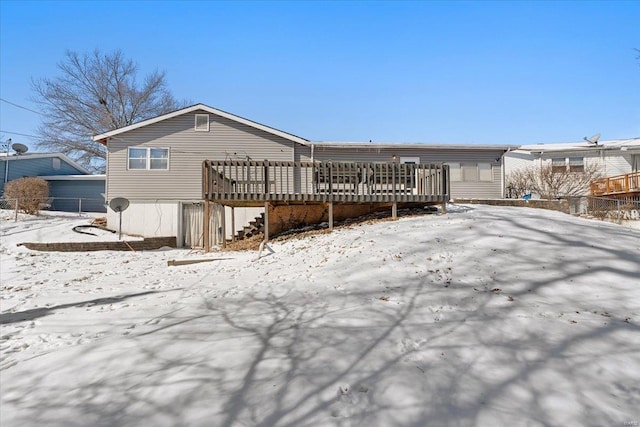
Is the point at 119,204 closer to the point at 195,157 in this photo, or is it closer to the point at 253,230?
the point at 195,157

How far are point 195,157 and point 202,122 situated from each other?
1687 millimetres

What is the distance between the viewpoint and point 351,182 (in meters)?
11.6

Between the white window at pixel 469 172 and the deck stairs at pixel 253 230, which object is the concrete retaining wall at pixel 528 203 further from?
the deck stairs at pixel 253 230

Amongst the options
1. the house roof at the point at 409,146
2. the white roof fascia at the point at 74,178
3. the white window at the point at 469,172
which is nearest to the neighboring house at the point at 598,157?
the house roof at the point at 409,146

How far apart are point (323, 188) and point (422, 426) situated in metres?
10.2

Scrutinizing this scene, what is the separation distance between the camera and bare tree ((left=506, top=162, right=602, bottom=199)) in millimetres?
19500

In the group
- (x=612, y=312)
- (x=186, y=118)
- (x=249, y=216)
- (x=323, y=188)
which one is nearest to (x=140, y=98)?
(x=186, y=118)

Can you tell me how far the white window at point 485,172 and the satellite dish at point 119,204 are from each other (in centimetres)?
1589

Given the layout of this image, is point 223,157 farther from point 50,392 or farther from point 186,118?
point 50,392

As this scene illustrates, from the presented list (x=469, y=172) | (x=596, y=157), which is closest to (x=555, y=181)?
(x=596, y=157)

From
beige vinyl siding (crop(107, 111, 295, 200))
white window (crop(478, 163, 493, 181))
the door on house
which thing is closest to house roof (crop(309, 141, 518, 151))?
white window (crop(478, 163, 493, 181))

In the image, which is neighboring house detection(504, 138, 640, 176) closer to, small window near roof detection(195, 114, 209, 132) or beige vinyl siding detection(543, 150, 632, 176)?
beige vinyl siding detection(543, 150, 632, 176)

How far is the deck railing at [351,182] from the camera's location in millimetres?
10961

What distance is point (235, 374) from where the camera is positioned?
2865 millimetres
